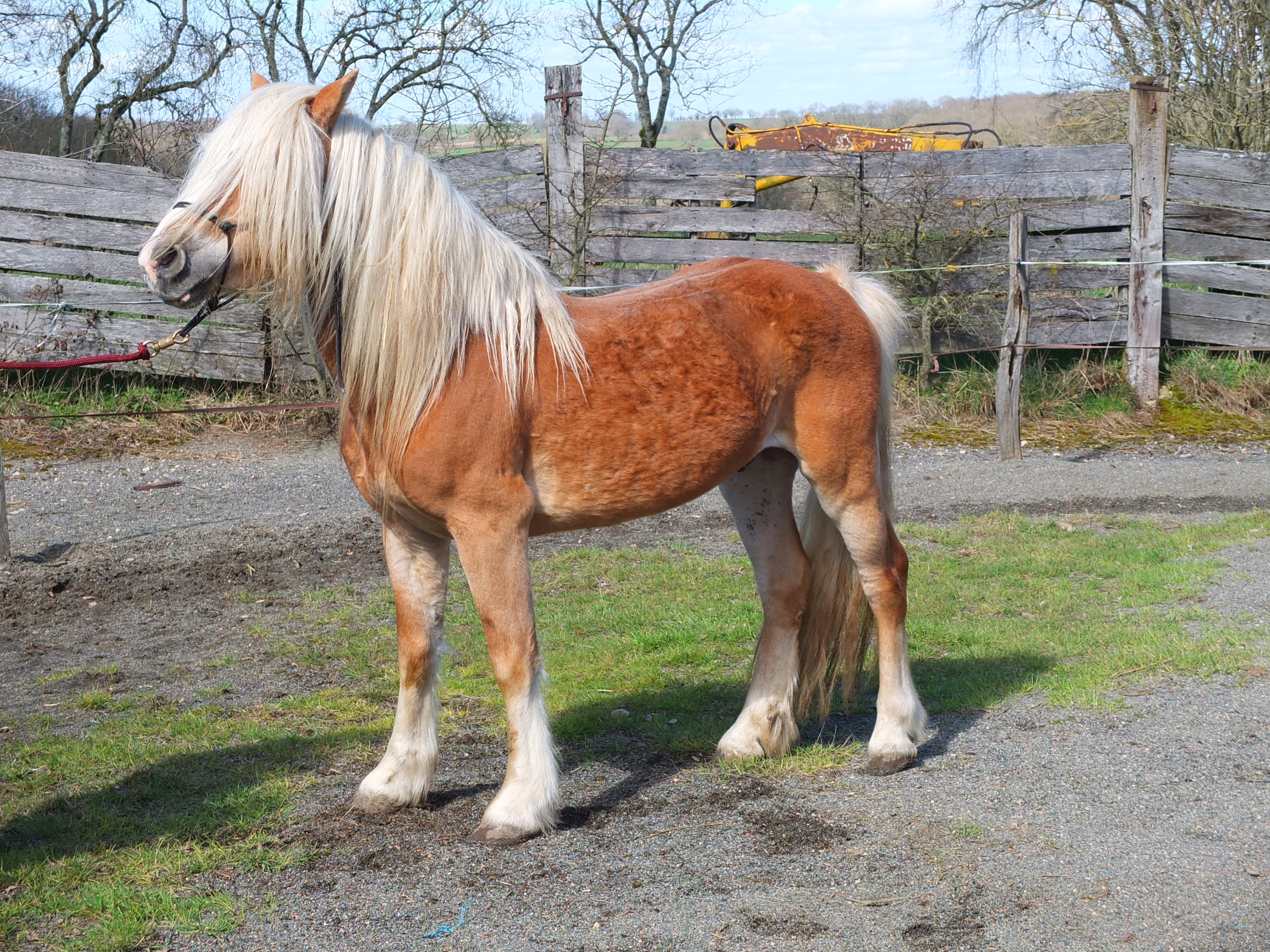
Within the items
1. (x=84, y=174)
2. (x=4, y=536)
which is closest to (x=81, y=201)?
(x=84, y=174)

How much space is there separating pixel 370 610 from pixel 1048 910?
13.5ft

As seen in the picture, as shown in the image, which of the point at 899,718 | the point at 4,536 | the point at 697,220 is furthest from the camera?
the point at 697,220

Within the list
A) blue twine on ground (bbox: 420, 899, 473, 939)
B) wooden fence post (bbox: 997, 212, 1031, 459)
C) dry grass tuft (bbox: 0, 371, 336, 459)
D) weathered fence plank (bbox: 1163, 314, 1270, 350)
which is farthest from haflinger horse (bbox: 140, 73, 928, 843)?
weathered fence plank (bbox: 1163, 314, 1270, 350)

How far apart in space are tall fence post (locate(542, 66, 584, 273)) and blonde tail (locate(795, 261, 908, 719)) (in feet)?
22.9

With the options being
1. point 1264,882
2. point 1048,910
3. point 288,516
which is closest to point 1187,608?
point 1264,882

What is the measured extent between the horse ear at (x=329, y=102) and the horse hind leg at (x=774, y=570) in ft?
6.42

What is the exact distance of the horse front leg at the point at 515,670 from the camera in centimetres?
330

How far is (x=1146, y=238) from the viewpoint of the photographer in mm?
10672

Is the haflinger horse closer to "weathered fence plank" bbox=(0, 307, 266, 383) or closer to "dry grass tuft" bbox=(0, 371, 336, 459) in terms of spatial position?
"dry grass tuft" bbox=(0, 371, 336, 459)

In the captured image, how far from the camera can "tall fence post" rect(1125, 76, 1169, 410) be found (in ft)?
34.8

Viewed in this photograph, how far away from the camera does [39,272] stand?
10406mm

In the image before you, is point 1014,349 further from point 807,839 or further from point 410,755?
point 410,755

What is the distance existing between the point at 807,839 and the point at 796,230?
28.8 ft

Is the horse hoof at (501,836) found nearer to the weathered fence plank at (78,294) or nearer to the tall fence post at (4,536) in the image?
the tall fence post at (4,536)
